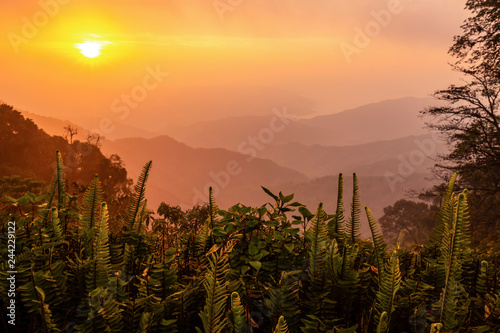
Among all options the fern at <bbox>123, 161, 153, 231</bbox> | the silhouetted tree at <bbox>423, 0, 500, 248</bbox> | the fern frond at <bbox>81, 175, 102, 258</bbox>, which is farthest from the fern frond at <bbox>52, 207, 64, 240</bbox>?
the silhouetted tree at <bbox>423, 0, 500, 248</bbox>

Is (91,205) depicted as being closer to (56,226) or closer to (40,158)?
(56,226)

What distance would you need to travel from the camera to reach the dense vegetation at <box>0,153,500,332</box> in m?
1.39

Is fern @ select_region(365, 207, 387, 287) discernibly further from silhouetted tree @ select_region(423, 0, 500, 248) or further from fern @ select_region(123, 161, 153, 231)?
silhouetted tree @ select_region(423, 0, 500, 248)

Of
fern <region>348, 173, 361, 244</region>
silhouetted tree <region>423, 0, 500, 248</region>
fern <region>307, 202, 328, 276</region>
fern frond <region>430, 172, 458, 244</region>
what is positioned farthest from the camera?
silhouetted tree <region>423, 0, 500, 248</region>

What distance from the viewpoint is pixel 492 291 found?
1.99m

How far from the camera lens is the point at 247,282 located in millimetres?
1819

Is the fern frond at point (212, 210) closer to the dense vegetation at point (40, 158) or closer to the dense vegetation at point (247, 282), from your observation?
the dense vegetation at point (247, 282)

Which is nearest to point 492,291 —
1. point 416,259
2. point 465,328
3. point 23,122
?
point 416,259

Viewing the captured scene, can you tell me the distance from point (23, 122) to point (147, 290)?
56.2 metres

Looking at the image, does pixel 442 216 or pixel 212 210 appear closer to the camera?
pixel 442 216

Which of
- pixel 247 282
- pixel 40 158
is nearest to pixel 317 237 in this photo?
pixel 247 282

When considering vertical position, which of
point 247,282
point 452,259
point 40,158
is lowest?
point 247,282

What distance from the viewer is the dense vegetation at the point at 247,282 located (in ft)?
4.56

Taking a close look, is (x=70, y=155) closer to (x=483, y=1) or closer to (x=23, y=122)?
(x=23, y=122)
